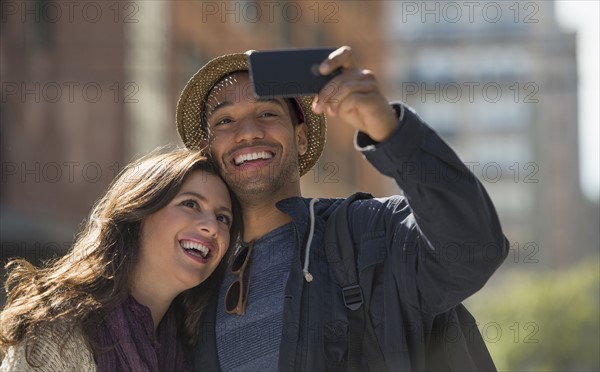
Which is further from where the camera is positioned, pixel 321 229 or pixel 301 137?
pixel 301 137

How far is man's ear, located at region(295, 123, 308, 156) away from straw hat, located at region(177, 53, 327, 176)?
0.07 feet

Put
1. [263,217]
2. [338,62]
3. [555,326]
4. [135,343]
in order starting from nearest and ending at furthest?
1. [338,62]
2. [135,343]
3. [263,217]
4. [555,326]

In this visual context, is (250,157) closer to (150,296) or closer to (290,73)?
(150,296)

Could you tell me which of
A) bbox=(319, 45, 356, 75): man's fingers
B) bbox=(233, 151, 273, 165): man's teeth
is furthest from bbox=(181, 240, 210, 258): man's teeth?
bbox=(319, 45, 356, 75): man's fingers

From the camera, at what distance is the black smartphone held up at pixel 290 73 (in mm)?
3588

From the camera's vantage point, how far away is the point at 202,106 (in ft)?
16.8

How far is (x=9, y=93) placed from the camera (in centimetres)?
1945

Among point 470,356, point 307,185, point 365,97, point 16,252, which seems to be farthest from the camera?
point 307,185

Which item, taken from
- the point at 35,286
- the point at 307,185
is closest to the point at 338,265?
the point at 35,286

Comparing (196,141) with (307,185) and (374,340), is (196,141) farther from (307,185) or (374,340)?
(307,185)

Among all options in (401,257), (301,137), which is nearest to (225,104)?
(301,137)

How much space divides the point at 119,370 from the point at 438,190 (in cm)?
151

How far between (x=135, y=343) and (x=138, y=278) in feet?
1.21

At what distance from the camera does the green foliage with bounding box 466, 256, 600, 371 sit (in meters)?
23.7
